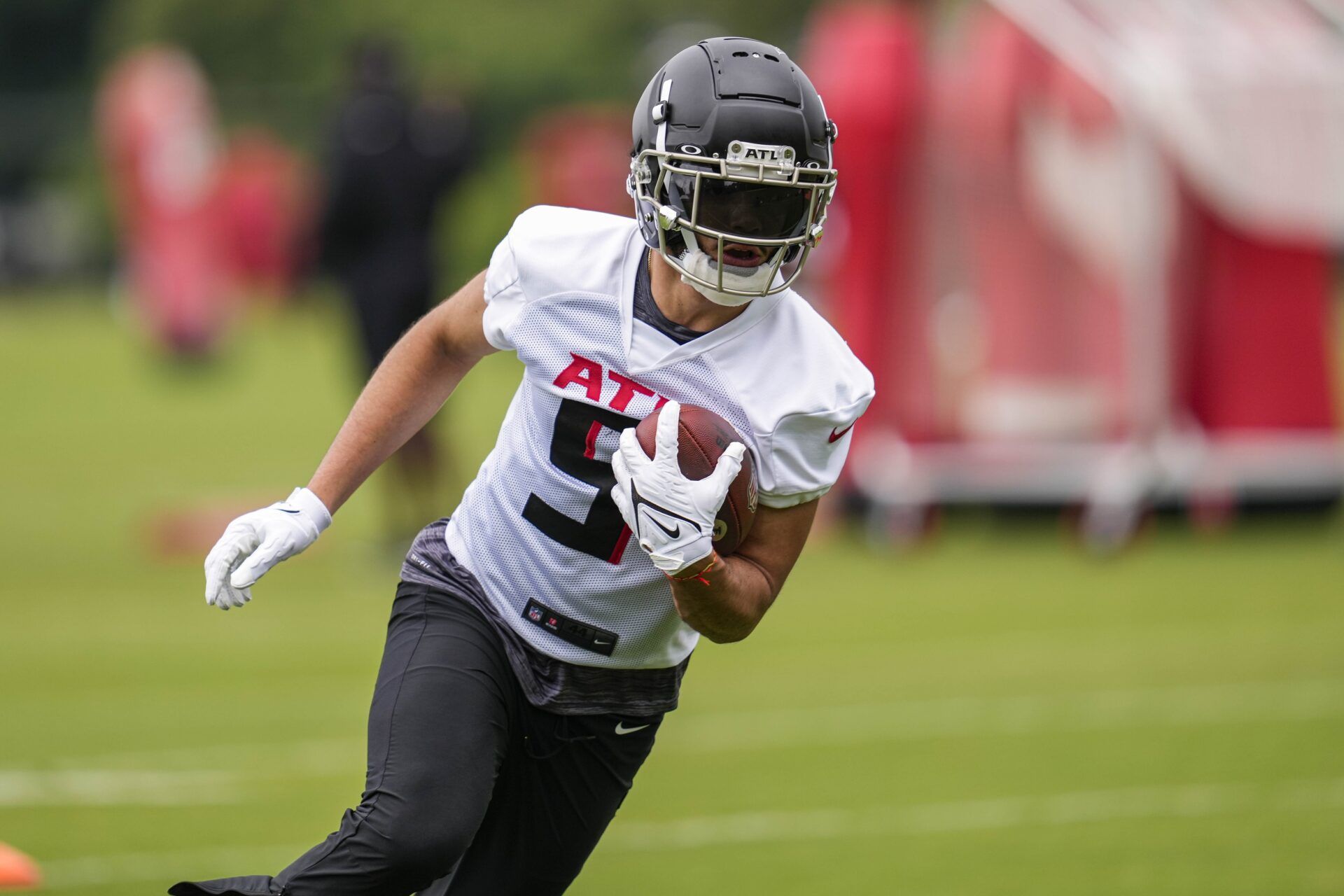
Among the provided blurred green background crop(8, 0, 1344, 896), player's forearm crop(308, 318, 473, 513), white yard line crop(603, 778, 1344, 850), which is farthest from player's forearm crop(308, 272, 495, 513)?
white yard line crop(603, 778, 1344, 850)

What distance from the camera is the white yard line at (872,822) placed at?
5023mm

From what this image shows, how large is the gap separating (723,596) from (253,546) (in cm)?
95

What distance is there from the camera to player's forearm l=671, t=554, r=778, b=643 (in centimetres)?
325

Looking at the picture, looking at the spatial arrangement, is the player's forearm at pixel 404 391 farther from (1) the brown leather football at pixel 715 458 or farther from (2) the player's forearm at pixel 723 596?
(2) the player's forearm at pixel 723 596

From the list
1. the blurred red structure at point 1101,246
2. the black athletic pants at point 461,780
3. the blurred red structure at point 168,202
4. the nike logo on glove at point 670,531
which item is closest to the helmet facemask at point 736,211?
the nike logo on glove at point 670,531

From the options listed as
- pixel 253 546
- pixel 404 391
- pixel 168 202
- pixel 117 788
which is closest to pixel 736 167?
pixel 404 391

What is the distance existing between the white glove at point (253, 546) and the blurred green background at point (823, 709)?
5.26 ft

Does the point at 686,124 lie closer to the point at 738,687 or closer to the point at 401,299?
the point at 738,687

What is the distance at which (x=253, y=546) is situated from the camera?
3.57 m

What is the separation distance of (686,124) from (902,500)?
715cm

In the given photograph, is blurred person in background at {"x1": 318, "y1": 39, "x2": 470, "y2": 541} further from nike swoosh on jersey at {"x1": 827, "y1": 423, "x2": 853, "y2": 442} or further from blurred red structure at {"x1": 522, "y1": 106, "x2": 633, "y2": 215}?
blurred red structure at {"x1": 522, "y1": 106, "x2": 633, "y2": 215}

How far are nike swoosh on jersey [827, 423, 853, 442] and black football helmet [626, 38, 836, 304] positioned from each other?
294 mm

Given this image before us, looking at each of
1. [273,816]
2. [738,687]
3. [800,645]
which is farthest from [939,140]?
[273,816]

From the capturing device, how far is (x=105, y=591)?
30.1 feet
